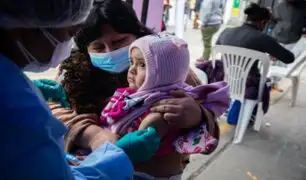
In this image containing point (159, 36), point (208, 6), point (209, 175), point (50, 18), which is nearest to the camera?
point (50, 18)

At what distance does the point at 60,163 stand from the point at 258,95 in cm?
337

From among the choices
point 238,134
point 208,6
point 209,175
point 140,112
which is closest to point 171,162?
point 140,112

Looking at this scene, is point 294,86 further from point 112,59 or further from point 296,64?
point 112,59

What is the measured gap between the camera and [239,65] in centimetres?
383

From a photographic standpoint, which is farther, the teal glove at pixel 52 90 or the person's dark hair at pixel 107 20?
the person's dark hair at pixel 107 20

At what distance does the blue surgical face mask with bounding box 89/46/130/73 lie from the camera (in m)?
1.42

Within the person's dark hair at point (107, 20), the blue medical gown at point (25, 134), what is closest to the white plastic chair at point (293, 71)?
the person's dark hair at point (107, 20)

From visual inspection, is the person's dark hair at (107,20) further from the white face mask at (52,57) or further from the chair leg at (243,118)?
the chair leg at (243,118)

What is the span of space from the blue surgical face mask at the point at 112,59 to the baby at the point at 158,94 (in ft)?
0.39

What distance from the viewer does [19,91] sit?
714mm

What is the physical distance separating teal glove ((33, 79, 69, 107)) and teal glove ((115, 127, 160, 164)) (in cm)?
34

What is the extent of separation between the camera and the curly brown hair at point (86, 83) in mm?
1386

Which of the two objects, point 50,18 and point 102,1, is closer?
point 50,18

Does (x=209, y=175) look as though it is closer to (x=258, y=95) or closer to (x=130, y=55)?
(x=258, y=95)
